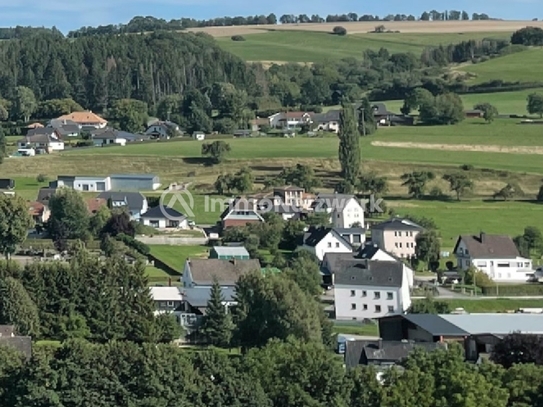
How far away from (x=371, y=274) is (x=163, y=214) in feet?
36.8

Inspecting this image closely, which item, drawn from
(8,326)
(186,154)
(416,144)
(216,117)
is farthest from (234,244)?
(216,117)

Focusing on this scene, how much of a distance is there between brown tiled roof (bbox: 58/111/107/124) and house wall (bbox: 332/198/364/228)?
1076 inches

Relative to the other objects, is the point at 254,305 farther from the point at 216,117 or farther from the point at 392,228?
the point at 216,117

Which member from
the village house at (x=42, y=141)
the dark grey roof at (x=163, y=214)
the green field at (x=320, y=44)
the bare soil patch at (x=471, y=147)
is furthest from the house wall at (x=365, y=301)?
the green field at (x=320, y=44)

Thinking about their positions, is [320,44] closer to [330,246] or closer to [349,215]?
[349,215]

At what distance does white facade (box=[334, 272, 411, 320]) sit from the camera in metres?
35.0

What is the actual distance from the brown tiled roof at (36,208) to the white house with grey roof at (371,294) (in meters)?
12.8

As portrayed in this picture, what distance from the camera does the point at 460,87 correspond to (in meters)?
80.4

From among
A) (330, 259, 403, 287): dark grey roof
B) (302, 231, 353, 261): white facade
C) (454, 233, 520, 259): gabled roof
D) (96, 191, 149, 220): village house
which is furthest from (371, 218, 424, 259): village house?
(96, 191, 149, 220): village house

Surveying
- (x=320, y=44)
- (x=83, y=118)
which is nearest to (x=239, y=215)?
(x=83, y=118)

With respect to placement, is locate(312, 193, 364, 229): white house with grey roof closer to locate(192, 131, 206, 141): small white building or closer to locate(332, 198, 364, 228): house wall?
locate(332, 198, 364, 228): house wall

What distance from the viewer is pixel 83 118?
71938 millimetres

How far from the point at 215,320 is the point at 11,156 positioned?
30404 millimetres

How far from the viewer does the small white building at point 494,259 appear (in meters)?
39.8
